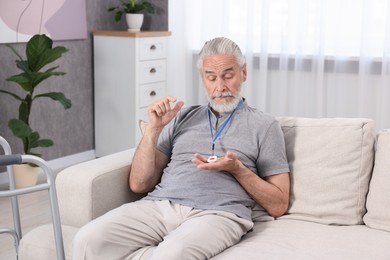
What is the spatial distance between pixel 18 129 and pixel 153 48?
135cm

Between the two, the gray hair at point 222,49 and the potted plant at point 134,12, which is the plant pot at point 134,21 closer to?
the potted plant at point 134,12

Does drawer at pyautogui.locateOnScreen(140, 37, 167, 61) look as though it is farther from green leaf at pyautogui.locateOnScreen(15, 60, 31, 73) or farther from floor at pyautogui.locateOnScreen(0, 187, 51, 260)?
floor at pyautogui.locateOnScreen(0, 187, 51, 260)

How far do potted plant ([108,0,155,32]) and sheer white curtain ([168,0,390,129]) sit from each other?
25 cm

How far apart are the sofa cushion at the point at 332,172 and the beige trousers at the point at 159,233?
0.25 meters

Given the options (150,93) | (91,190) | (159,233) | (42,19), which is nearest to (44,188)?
(91,190)

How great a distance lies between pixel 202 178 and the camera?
2193 mm

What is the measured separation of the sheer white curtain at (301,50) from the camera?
4.26m

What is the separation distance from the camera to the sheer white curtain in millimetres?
4258

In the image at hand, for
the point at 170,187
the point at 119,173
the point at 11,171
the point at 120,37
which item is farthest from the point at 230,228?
the point at 120,37

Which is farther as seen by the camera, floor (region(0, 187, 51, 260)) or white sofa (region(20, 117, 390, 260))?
floor (region(0, 187, 51, 260))

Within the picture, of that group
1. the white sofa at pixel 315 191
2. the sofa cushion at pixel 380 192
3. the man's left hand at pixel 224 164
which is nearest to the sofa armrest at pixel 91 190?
the white sofa at pixel 315 191

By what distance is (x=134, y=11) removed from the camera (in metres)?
4.82

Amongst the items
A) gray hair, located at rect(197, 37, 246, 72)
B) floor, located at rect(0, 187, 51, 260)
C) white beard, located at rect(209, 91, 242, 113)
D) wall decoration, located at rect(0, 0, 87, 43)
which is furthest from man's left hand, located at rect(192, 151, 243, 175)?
wall decoration, located at rect(0, 0, 87, 43)

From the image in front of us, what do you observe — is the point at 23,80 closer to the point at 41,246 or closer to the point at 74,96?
the point at 74,96
